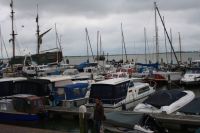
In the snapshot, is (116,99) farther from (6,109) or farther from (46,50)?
(46,50)

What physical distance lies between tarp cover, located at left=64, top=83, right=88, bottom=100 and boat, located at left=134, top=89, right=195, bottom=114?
522 centimetres

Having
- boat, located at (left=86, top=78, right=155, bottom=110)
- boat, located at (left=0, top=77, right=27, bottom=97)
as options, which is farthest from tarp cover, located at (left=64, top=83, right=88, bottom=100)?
boat, located at (left=0, top=77, right=27, bottom=97)

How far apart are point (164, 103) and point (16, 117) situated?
895cm

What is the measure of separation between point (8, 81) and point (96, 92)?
24.2 ft

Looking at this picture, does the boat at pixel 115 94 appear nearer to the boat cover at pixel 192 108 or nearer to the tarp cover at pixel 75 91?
the tarp cover at pixel 75 91

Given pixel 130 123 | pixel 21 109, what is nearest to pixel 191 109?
pixel 130 123

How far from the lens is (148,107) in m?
23.5

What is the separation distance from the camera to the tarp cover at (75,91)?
88.4 ft

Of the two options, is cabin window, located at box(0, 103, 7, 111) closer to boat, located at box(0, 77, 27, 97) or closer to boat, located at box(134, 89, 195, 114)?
boat, located at box(0, 77, 27, 97)

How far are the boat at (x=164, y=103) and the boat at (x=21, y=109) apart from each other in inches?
235

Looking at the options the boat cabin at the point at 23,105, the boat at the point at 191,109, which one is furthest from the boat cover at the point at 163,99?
the boat cabin at the point at 23,105

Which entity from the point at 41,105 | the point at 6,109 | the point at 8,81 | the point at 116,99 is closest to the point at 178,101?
the point at 116,99

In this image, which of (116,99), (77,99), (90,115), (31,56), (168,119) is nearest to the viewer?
(168,119)

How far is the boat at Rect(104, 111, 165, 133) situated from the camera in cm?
1761
